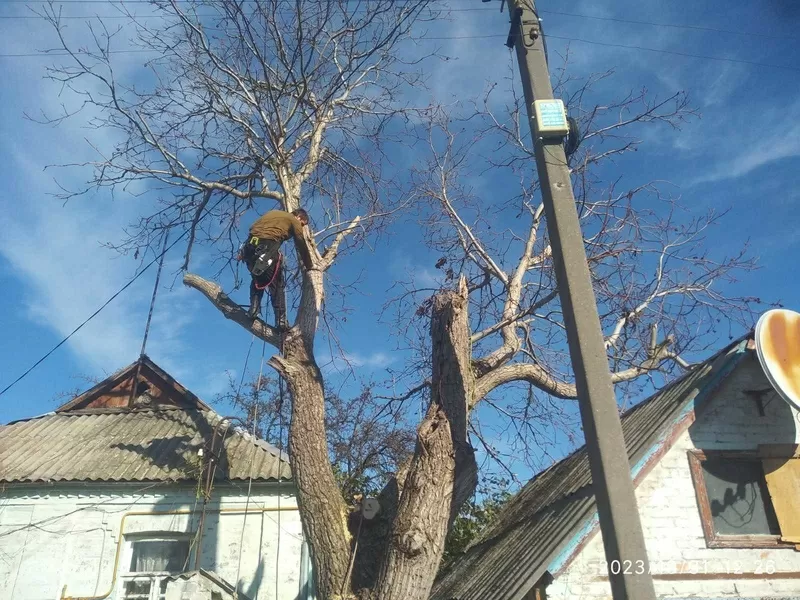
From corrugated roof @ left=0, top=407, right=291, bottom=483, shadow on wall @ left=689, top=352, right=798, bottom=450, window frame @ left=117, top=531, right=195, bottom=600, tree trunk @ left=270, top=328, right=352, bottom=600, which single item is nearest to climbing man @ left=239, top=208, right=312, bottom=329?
tree trunk @ left=270, top=328, right=352, bottom=600

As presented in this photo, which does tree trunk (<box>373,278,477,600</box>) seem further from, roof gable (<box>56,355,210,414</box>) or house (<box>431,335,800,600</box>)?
roof gable (<box>56,355,210,414</box>)

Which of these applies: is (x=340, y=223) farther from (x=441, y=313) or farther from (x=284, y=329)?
(x=441, y=313)

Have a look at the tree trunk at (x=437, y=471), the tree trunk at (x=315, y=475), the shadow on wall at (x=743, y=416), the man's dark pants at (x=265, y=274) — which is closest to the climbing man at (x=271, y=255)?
the man's dark pants at (x=265, y=274)

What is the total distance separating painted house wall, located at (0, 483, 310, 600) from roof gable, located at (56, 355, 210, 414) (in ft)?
9.55

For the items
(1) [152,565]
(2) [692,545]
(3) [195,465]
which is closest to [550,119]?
(2) [692,545]

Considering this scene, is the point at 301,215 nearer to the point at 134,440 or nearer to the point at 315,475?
the point at 315,475

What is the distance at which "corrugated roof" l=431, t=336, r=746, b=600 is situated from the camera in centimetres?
Answer: 608

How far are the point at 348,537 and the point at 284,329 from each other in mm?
2353

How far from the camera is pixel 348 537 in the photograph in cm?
576

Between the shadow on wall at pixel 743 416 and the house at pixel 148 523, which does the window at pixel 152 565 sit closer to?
the house at pixel 148 523

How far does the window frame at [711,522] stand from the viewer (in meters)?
6.52

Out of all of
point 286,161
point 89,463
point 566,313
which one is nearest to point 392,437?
point 89,463

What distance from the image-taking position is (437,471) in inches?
219

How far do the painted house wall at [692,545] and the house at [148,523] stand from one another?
16.3ft
